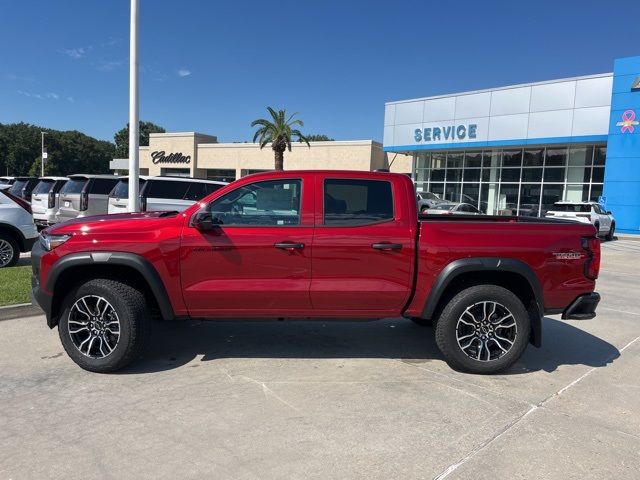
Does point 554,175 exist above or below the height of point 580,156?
below

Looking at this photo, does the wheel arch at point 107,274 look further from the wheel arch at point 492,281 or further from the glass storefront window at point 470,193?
the glass storefront window at point 470,193

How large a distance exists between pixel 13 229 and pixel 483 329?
827 centimetres

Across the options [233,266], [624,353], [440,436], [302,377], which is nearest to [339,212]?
[233,266]

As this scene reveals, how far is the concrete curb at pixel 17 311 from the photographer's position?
6.11m

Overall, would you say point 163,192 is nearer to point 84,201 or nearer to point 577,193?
point 84,201

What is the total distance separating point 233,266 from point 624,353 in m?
4.33

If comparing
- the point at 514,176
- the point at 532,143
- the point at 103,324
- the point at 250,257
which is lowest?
the point at 103,324

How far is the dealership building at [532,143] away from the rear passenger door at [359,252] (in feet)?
66.5

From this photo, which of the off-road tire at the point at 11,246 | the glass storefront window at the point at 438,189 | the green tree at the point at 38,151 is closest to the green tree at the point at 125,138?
the green tree at the point at 38,151

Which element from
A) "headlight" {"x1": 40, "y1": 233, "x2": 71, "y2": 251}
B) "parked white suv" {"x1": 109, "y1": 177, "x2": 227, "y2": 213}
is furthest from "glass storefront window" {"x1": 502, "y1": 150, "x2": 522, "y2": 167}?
"headlight" {"x1": 40, "y1": 233, "x2": 71, "y2": 251}

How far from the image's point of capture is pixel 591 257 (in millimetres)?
4676

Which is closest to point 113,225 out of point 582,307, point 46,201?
point 582,307

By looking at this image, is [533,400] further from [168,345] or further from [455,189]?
[455,189]

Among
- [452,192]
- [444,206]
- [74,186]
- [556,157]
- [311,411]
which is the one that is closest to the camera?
[311,411]
